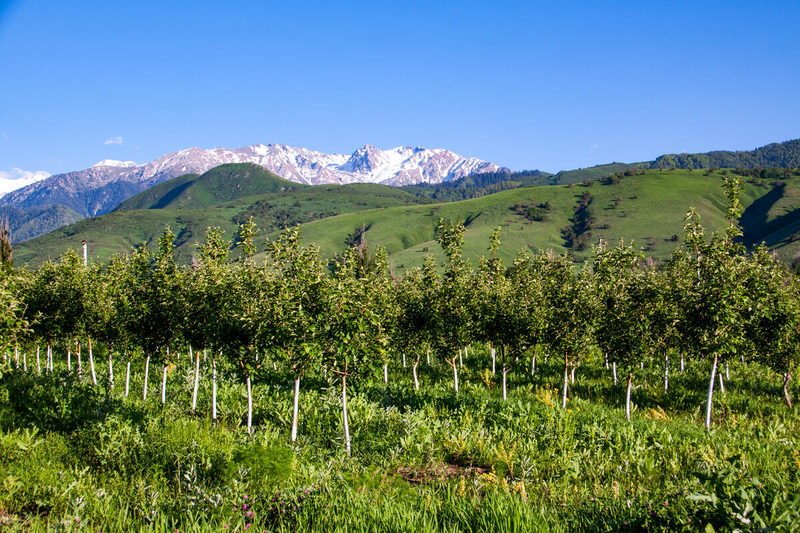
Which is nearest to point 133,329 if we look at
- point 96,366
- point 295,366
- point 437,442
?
point 295,366

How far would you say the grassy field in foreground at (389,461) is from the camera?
612 cm

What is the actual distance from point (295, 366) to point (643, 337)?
1427cm

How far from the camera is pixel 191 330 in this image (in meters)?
16.5

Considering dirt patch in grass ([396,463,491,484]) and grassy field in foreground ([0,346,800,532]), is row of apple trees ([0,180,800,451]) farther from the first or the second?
dirt patch in grass ([396,463,491,484])

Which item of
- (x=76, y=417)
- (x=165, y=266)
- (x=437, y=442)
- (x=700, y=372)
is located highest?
(x=165, y=266)

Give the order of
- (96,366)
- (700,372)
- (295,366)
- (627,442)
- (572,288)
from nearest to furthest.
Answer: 1. (627,442)
2. (295,366)
3. (572,288)
4. (700,372)
5. (96,366)

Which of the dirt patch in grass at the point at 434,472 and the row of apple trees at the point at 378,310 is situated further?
the row of apple trees at the point at 378,310

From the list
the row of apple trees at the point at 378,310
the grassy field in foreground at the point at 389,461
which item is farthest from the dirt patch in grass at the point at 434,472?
the row of apple trees at the point at 378,310

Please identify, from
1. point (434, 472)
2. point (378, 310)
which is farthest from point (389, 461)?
point (378, 310)

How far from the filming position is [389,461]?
455 inches

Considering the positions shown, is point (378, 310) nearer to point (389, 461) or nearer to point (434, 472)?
point (389, 461)

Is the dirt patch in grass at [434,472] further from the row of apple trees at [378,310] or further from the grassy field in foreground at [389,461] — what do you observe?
the row of apple trees at [378,310]

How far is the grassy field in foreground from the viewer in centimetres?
612

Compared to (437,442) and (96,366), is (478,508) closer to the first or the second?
(437,442)
